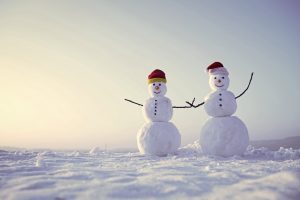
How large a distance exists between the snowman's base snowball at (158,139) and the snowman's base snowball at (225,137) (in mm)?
964

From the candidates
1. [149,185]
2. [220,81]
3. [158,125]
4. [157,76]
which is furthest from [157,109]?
[149,185]

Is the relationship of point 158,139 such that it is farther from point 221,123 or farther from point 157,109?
point 221,123

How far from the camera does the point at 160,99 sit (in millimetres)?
8258

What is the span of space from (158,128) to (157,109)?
2.11ft

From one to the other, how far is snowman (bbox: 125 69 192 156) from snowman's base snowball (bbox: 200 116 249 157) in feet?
3.41

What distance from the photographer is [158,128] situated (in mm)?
7840

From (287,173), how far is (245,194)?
98 cm

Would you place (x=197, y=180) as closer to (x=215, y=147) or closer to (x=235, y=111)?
(x=215, y=147)

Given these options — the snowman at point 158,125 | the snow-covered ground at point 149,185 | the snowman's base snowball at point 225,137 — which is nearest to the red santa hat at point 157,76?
the snowman at point 158,125

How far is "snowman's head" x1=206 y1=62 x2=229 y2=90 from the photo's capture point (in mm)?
7719

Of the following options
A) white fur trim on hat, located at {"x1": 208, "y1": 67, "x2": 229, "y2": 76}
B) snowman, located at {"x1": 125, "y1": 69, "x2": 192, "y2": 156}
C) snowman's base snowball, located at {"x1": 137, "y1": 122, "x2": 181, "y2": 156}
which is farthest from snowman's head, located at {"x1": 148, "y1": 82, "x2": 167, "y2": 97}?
white fur trim on hat, located at {"x1": 208, "y1": 67, "x2": 229, "y2": 76}

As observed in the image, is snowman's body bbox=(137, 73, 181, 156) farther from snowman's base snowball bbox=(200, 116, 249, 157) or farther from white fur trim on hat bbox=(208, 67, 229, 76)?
white fur trim on hat bbox=(208, 67, 229, 76)

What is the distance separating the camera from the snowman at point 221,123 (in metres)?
7.06

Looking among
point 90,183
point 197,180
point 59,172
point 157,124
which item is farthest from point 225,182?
point 157,124
